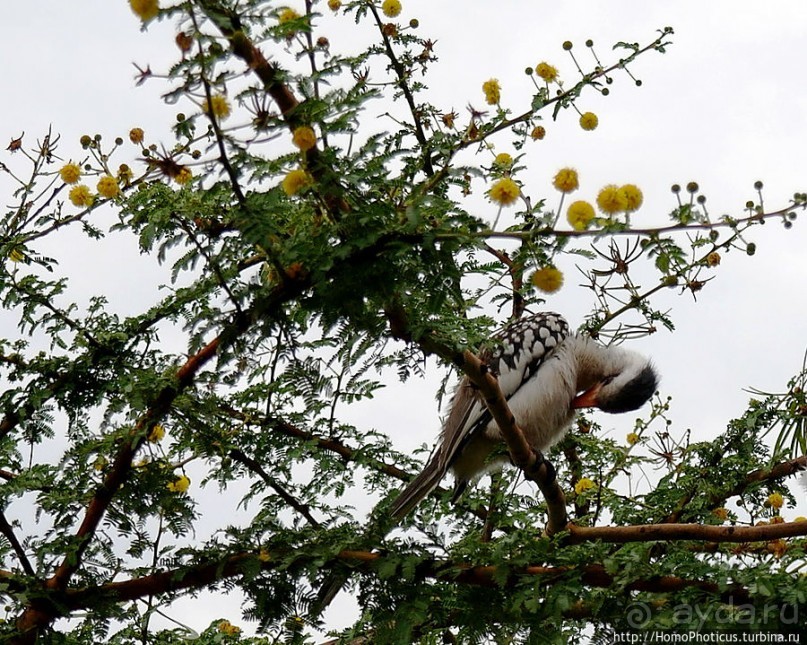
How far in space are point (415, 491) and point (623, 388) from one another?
134 cm

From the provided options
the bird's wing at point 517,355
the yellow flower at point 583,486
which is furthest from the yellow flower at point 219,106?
the yellow flower at point 583,486

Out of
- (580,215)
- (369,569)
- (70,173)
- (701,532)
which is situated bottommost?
(369,569)

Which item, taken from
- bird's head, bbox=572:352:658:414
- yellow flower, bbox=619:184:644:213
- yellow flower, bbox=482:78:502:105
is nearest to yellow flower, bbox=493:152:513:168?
yellow flower, bbox=482:78:502:105

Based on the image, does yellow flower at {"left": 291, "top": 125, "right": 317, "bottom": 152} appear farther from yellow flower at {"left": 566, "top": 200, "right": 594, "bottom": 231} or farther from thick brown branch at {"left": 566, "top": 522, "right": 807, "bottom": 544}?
thick brown branch at {"left": 566, "top": 522, "right": 807, "bottom": 544}

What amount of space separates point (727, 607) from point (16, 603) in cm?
218

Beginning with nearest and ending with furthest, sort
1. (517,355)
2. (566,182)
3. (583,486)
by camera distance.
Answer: (566,182) → (583,486) → (517,355)

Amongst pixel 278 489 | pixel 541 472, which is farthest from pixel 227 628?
pixel 541 472

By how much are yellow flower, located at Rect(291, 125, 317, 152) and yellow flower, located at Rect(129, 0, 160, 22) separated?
393 millimetres

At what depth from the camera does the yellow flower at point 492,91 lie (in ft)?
12.7

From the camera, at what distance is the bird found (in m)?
4.48

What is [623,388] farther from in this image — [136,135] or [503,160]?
[136,135]

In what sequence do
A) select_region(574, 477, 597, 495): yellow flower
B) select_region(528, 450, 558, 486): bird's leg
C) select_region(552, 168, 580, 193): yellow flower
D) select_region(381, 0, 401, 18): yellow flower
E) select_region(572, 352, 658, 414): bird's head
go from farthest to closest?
select_region(572, 352, 658, 414): bird's head < select_region(574, 477, 597, 495): yellow flower < select_region(381, 0, 401, 18): yellow flower < select_region(528, 450, 558, 486): bird's leg < select_region(552, 168, 580, 193): yellow flower

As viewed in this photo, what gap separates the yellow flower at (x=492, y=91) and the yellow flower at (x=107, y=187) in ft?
4.44

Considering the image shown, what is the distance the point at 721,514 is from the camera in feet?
13.3
